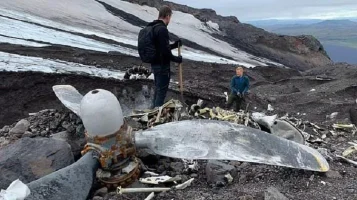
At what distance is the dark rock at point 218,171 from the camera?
4.66 m

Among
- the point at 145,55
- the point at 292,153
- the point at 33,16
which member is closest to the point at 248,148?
the point at 292,153

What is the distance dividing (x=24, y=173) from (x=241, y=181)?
2104 mm

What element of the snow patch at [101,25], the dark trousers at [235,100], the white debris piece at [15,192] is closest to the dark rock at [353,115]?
the dark trousers at [235,100]

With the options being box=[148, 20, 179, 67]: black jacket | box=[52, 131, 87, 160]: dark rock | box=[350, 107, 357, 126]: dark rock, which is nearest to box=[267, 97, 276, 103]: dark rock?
box=[350, 107, 357, 126]: dark rock

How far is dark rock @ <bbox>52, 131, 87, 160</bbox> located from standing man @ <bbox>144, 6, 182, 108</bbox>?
1972 millimetres

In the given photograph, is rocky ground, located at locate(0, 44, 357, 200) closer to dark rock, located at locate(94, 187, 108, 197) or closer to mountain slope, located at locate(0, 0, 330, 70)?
dark rock, located at locate(94, 187, 108, 197)

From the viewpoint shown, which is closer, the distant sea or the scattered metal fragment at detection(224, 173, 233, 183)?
the scattered metal fragment at detection(224, 173, 233, 183)

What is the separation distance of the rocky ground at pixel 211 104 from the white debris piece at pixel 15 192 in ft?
3.02

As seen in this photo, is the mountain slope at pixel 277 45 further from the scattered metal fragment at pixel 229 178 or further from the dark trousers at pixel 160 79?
the scattered metal fragment at pixel 229 178

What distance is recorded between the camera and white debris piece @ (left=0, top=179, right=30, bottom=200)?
3487 mm

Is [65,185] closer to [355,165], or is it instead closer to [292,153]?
[292,153]

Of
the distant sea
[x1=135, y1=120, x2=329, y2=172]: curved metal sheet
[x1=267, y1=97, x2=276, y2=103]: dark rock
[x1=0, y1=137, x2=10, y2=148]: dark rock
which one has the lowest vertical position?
the distant sea

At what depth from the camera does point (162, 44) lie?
7.05 metres

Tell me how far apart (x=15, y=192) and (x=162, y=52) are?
3983 millimetres
